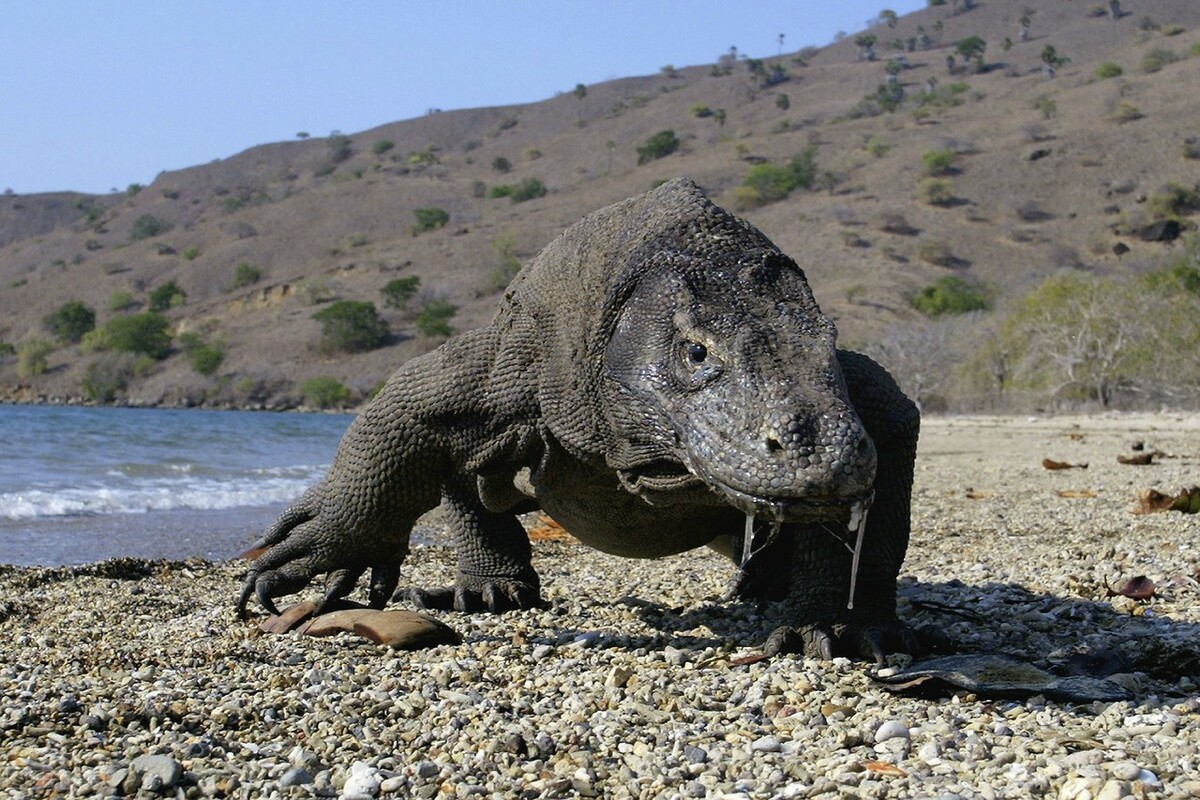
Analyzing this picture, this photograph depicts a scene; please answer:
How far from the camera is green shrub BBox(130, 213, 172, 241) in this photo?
3656 inches

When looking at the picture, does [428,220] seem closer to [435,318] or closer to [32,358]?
[435,318]

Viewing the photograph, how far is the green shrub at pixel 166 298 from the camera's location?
231 feet

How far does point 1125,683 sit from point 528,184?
8044 centimetres

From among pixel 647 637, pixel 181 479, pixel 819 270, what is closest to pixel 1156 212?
pixel 819 270

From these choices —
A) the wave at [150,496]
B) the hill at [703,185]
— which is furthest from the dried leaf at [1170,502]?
the hill at [703,185]

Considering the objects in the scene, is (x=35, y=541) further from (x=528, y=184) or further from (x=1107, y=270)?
(x=528, y=184)

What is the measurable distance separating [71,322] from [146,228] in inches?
1083

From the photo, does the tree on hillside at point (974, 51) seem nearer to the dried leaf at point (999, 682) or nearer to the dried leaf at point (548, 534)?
the dried leaf at point (548, 534)

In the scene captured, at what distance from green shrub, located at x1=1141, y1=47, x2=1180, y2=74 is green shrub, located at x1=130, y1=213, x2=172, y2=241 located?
223 ft

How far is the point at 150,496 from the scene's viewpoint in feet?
43.5

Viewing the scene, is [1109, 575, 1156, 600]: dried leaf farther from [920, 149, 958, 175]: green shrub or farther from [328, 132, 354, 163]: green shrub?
[328, 132, 354, 163]: green shrub

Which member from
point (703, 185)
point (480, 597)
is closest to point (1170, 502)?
point (480, 597)

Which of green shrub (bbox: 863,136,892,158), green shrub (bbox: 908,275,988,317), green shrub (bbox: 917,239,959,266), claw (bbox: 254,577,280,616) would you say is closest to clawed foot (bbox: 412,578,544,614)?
claw (bbox: 254,577,280,616)

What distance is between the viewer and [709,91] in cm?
10931
